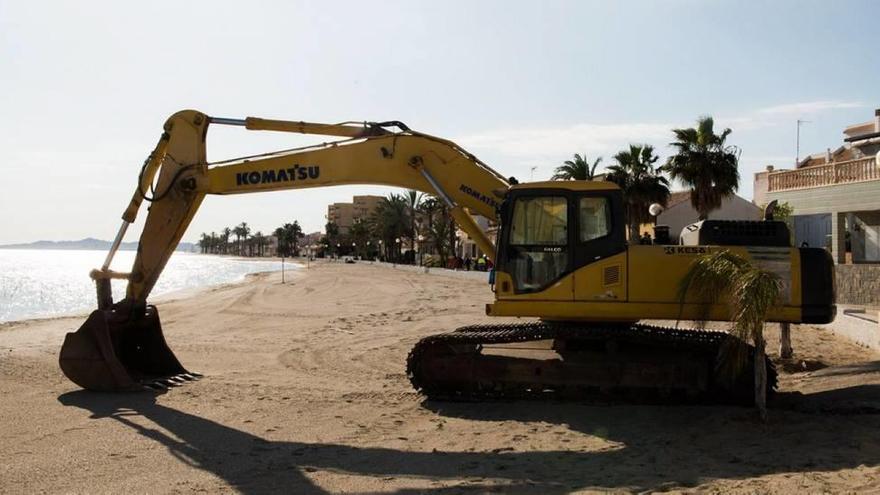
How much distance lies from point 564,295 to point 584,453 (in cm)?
→ 239

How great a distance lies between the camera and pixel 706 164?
103 ft

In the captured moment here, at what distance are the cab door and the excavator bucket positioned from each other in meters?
6.85

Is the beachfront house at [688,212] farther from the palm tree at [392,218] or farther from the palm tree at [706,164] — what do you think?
the palm tree at [392,218]

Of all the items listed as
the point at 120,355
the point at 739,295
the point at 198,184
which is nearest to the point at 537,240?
the point at 739,295

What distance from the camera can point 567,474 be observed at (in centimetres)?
697

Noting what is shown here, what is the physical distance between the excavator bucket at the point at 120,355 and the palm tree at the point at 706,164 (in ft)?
81.3

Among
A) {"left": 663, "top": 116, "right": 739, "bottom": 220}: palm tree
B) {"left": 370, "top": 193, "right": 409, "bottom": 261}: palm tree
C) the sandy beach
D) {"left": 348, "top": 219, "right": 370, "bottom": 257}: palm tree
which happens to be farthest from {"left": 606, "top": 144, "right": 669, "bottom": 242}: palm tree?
{"left": 348, "top": 219, "right": 370, "bottom": 257}: palm tree

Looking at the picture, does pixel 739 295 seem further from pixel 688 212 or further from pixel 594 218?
pixel 688 212

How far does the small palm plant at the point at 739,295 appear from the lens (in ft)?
26.1

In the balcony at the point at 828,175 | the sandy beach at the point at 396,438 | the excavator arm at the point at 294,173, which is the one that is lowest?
the sandy beach at the point at 396,438

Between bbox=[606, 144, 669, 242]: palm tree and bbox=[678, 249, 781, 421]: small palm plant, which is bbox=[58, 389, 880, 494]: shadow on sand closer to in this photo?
bbox=[678, 249, 781, 421]: small palm plant

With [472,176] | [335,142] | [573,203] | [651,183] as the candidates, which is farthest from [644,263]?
[651,183]

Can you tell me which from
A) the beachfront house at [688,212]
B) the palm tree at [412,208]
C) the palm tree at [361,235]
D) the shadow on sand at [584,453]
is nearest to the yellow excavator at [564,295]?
the shadow on sand at [584,453]

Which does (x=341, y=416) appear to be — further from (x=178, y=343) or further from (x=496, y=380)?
(x=178, y=343)
